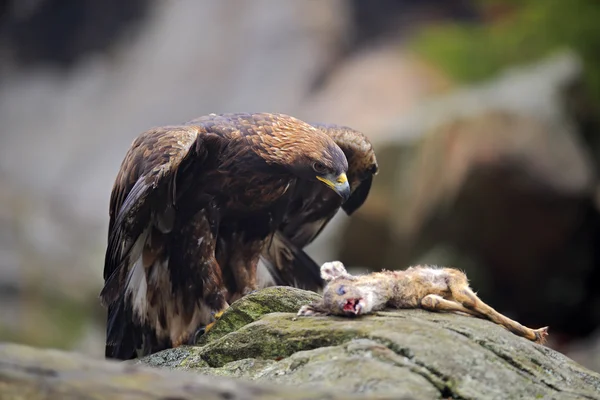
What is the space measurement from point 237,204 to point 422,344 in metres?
1.61

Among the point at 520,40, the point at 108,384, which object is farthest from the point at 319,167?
the point at 520,40

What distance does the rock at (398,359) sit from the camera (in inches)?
108

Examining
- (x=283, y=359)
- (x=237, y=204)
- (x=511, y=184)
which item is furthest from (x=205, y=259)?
(x=511, y=184)

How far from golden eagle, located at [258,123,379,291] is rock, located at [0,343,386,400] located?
2390 millimetres

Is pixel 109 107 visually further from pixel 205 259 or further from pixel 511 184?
pixel 205 259

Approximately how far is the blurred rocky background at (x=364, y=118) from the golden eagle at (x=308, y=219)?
13.6 feet

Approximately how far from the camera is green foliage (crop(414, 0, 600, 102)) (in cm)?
1104

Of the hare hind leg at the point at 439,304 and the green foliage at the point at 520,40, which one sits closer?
the hare hind leg at the point at 439,304

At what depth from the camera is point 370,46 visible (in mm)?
13047

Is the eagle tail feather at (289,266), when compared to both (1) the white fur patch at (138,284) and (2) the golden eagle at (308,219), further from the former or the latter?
(1) the white fur patch at (138,284)

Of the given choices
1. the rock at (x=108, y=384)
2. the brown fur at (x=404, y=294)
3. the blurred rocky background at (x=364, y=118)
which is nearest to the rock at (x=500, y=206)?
the blurred rocky background at (x=364, y=118)

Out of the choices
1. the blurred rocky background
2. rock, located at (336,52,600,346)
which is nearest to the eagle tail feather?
the blurred rocky background

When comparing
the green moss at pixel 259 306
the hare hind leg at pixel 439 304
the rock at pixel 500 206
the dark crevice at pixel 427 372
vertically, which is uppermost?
the rock at pixel 500 206

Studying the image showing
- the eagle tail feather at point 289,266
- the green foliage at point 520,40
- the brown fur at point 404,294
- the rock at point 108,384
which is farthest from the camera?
the green foliage at point 520,40
